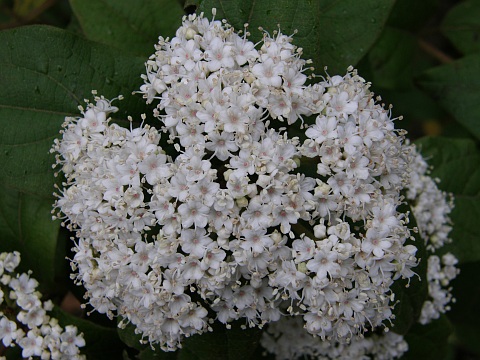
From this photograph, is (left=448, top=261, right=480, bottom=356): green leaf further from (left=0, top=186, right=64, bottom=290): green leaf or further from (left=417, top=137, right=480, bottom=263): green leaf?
(left=0, top=186, right=64, bottom=290): green leaf

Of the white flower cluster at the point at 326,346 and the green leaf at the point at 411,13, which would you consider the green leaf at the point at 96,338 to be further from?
the green leaf at the point at 411,13

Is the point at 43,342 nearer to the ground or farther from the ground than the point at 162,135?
nearer to the ground

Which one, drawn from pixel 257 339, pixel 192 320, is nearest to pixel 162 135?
pixel 192 320

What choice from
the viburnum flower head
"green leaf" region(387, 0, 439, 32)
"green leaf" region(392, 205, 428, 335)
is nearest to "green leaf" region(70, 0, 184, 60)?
the viburnum flower head

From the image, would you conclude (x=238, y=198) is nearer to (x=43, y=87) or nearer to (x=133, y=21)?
(x=43, y=87)

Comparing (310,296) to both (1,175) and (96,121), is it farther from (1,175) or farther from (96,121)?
(1,175)

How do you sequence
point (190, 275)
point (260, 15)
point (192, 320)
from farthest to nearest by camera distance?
point (260, 15)
point (192, 320)
point (190, 275)
